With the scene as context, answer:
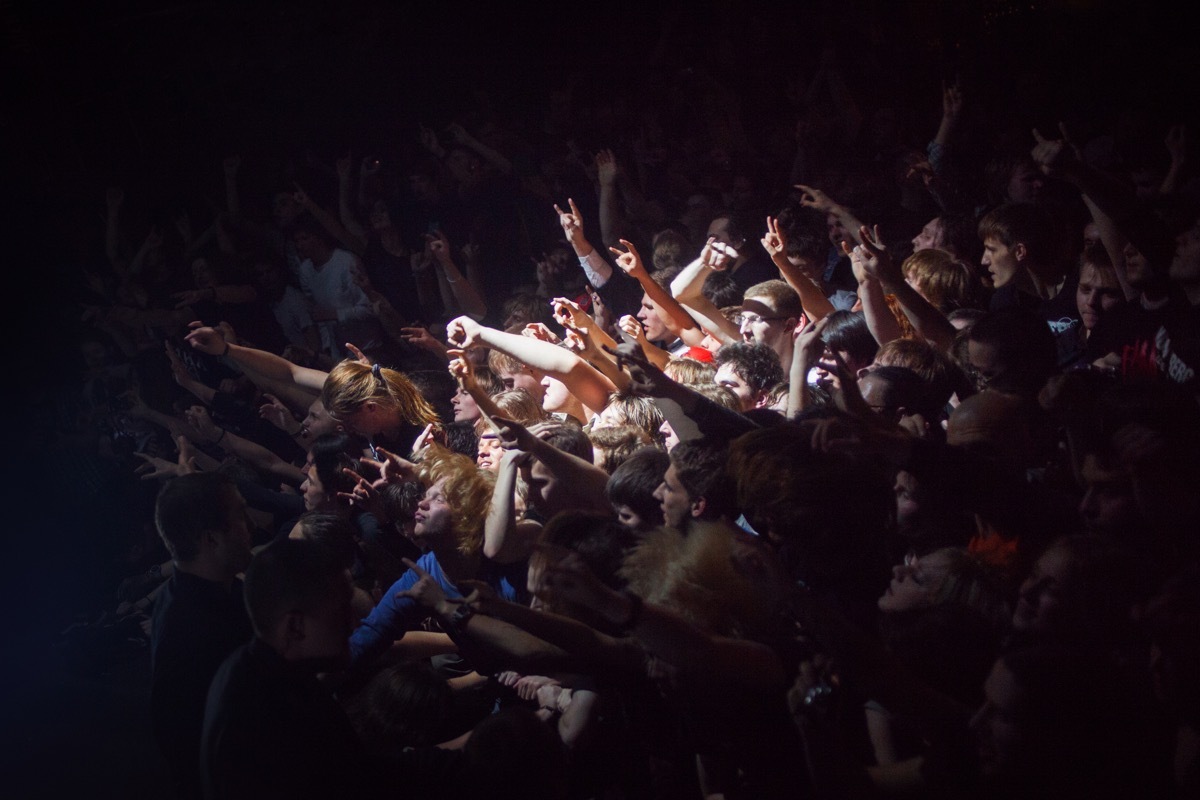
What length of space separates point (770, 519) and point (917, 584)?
0.33m

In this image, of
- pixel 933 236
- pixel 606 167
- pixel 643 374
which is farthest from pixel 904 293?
pixel 606 167

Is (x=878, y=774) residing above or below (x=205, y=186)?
above

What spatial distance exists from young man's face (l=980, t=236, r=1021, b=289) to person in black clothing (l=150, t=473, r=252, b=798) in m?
2.63

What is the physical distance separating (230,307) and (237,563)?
13.0 feet

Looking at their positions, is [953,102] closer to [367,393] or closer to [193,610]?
[367,393]

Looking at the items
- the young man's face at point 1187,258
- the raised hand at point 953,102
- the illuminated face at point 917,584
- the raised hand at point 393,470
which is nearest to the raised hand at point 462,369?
the raised hand at point 393,470

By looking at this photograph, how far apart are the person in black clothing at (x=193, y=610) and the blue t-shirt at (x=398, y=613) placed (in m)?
0.35

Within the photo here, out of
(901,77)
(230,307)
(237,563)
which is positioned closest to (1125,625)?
(237,563)

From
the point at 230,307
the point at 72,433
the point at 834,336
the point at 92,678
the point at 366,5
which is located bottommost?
the point at 92,678

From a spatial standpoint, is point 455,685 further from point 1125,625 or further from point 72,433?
point 72,433

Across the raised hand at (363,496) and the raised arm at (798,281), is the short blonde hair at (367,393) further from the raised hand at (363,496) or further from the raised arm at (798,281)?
the raised arm at (798,281)

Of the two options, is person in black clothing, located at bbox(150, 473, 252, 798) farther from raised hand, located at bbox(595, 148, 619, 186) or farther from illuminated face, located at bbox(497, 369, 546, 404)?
raised hand, located at bbox(595, 148, 619, 186)

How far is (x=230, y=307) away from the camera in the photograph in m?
6.00

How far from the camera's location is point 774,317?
365cm
